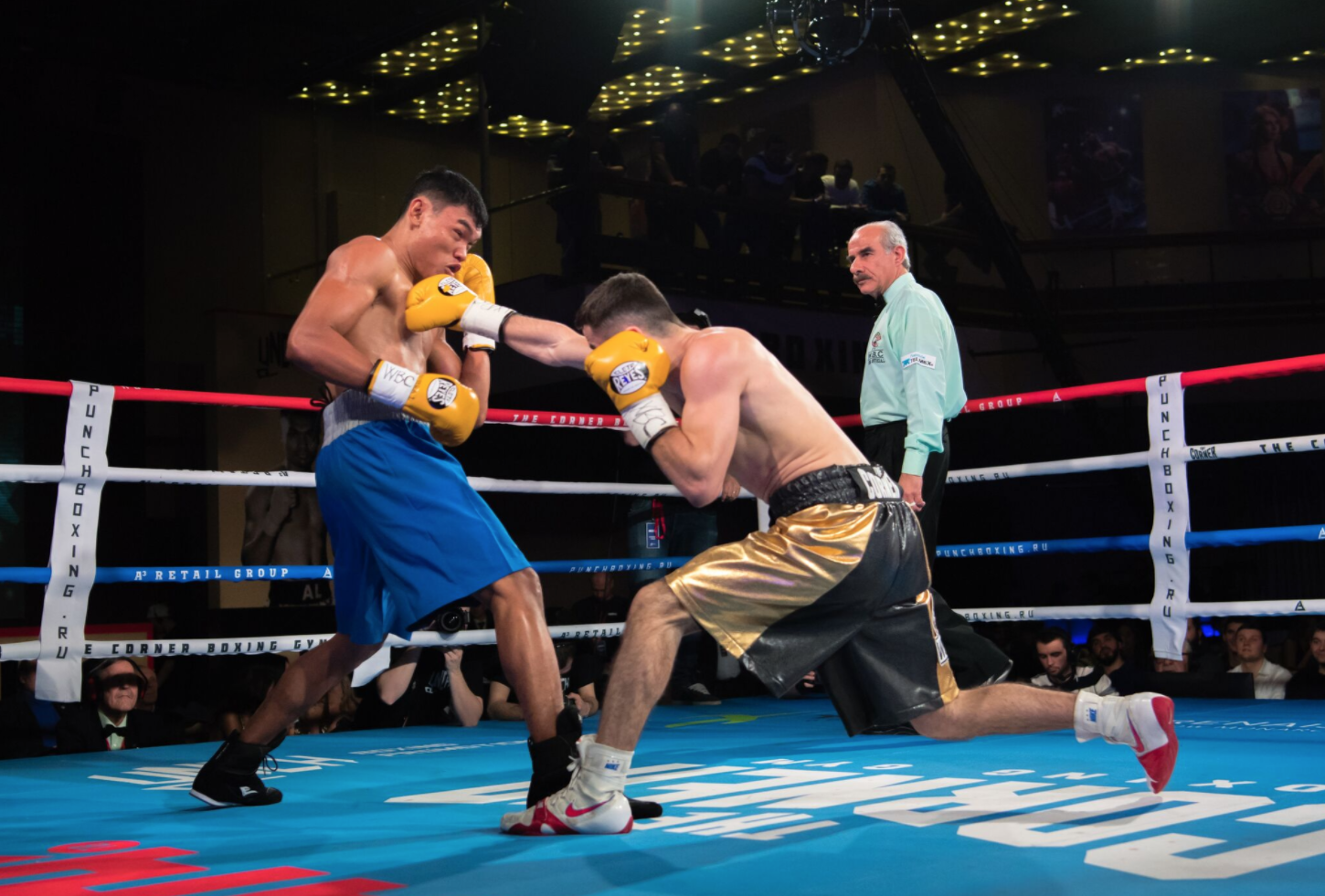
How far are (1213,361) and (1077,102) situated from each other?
3.29m

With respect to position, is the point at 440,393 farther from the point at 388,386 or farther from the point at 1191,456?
the point at 1191,456

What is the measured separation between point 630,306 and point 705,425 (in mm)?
273

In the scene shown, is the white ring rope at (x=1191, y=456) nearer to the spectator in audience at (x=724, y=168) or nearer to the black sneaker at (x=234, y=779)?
the black sneaker at (x=234, y=779)

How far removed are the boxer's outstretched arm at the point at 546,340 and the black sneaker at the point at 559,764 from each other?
0.62 meters

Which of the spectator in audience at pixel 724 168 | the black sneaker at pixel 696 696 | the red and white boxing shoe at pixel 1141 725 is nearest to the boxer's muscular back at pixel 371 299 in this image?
the red and white boxing shoe at pixel 1141 725

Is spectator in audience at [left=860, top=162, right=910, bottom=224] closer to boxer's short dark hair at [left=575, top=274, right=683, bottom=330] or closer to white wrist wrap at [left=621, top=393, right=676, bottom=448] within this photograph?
boxer's short dark hair at [left=575, top=274, right=683, bottom=330]

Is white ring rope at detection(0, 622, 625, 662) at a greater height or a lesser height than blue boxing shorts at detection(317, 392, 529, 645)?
lesser

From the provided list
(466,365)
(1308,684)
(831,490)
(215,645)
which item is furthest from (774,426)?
(1308,684)

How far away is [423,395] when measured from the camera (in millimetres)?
2332

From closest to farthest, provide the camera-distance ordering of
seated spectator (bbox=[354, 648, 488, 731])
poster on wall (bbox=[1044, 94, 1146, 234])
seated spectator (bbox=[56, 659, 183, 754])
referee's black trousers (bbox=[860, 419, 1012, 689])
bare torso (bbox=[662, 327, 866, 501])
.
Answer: bare torso (bbox=[662, 327, 866, 501]) → referee's black trousers (bbox=[860, 419, 1012, 689]) → seated spectator (bbox=[56, 659, 183, 754]) → seated spectator (bbox=[354, 648, 488, 731]) → poster on wall (bbox=[1044, 94, 1146, 234])

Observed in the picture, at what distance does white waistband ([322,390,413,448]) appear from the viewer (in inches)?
97.3

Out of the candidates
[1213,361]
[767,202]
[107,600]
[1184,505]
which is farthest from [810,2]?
[107,600]

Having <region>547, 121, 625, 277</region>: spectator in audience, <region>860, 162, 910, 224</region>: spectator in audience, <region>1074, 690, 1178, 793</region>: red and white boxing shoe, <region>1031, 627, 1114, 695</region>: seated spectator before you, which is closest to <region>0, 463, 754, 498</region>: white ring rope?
<region>1074, 690, 1178, 793</region>: red and white boxing shoe

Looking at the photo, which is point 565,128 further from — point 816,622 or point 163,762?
point 816,622
